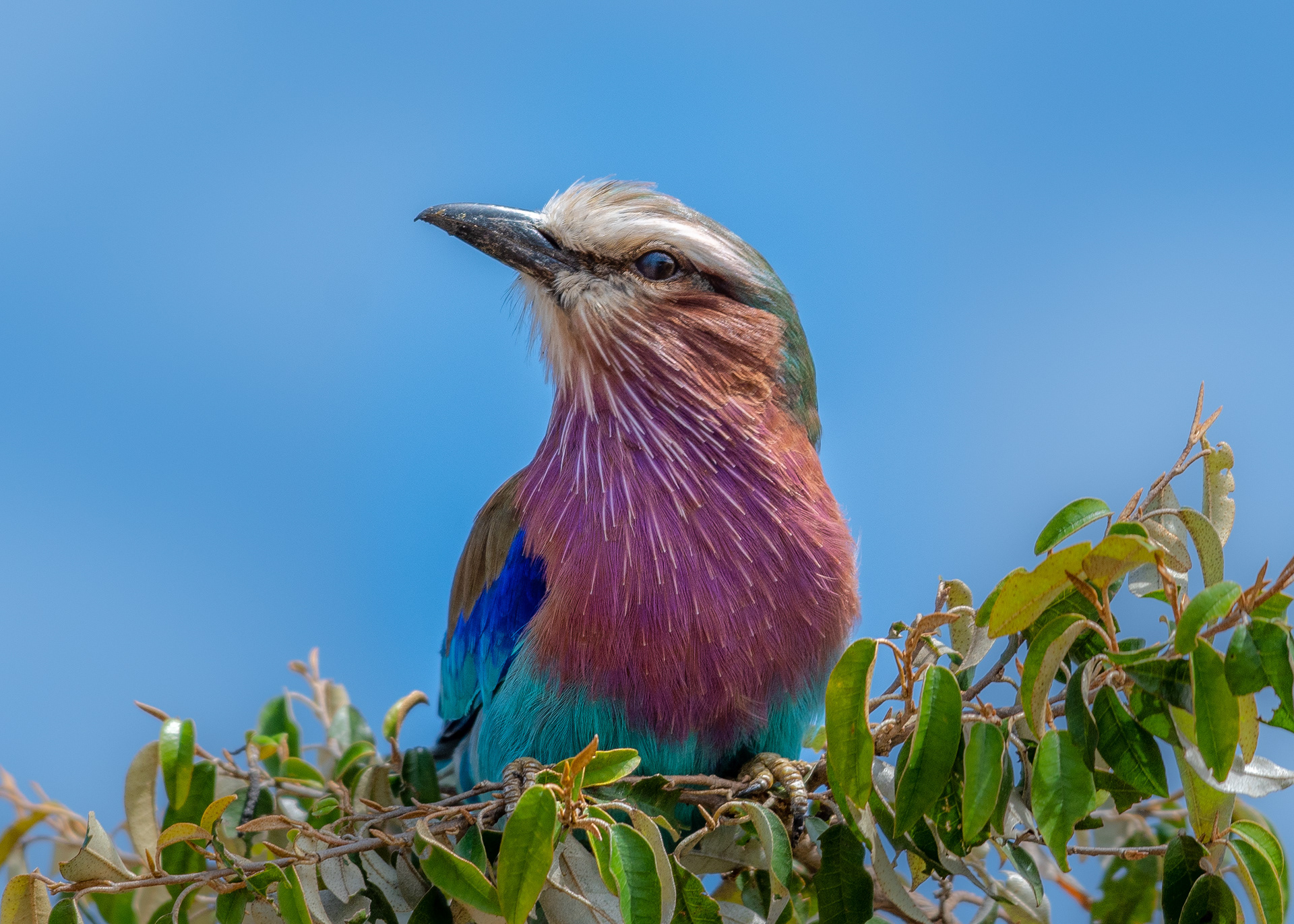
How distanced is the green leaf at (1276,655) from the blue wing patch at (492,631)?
1.42 m

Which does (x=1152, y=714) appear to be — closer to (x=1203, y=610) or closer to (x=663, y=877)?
(x=1203, y=610)

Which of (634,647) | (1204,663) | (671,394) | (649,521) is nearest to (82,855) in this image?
(634,647)

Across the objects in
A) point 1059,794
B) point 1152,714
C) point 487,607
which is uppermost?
point 487,607

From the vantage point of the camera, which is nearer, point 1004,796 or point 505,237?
point 1004,796

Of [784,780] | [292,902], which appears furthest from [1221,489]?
[292,902]

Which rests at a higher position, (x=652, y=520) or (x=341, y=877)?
(x=652, y=520)

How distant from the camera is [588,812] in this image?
153cm

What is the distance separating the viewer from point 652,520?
7.44 feet

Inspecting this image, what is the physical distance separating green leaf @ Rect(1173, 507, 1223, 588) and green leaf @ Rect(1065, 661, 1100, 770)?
24 centimetres

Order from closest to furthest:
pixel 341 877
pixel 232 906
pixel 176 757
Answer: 1. pixel 232 906
2. pixel 341 877
3. pixel 176 757

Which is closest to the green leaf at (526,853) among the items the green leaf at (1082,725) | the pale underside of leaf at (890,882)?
the pale underside of leaf at (890,882)

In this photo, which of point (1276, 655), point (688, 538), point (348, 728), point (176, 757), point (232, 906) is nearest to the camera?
point (1276, 655)

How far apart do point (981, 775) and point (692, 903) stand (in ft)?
1.66

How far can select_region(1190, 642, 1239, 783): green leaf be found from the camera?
1.20 meters
